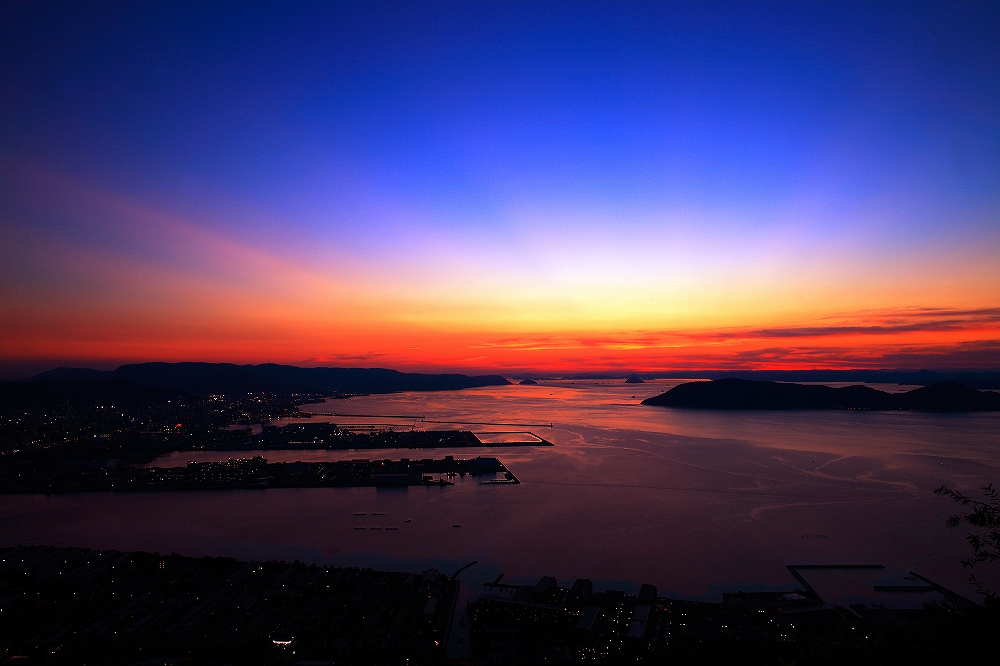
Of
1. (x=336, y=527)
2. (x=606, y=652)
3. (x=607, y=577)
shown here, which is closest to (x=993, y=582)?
(x=607, y=577)

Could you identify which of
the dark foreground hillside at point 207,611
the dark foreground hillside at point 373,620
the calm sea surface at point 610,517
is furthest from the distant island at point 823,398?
the dark foreground hillside at point 207,611

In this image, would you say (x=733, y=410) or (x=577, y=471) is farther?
(x=733, y=410)

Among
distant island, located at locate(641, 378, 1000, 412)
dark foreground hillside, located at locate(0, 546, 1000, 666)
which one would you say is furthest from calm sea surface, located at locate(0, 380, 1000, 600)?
distant island, located at locate(641, 378, 1000, 412)

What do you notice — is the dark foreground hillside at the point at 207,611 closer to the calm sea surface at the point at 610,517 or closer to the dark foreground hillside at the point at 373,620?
the dark foreground hillside at the point at 373,620

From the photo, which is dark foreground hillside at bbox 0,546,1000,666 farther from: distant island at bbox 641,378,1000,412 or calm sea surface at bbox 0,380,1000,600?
distant island at bbox 641,378,1000,412

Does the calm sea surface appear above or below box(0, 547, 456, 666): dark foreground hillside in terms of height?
below

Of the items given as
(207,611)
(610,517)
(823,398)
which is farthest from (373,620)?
(823,398)

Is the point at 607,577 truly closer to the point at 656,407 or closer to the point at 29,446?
the point at 29,446
